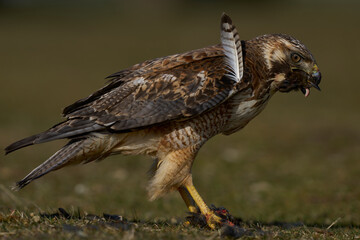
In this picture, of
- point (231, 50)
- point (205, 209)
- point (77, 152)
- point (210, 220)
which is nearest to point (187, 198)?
point (205, 209)

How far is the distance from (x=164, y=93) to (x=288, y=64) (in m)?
1.44

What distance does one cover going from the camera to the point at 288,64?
6.37 m

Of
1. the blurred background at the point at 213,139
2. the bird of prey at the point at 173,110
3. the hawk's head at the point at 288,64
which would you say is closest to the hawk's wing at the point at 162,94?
the bird of prey at the point at 173,110

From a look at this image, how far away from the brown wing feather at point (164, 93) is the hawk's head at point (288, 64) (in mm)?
608

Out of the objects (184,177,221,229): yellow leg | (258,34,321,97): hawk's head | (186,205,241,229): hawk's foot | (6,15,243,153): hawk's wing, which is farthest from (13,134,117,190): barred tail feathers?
(258,34,321,97): hawk's head

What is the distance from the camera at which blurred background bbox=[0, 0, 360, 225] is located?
366 inches

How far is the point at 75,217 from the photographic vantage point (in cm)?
585

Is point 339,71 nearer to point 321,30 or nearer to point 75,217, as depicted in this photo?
point 321,30

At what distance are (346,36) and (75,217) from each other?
30.4 meters

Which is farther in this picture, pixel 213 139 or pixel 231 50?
pixel 213 139

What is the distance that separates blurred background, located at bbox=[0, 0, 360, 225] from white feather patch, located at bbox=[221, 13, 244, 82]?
7.31 ft

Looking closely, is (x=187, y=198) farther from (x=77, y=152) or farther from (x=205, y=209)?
(x=77, y=152)

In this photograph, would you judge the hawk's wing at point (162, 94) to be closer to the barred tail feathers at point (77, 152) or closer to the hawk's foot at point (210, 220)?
the barred tail feathers at point (77, 152)

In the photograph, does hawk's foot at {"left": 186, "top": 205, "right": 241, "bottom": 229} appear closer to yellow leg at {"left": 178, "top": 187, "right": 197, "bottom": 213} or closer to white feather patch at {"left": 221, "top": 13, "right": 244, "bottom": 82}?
yellow leg at {"left": 178, "top": 187, "right": 197, "bottom": 213}
